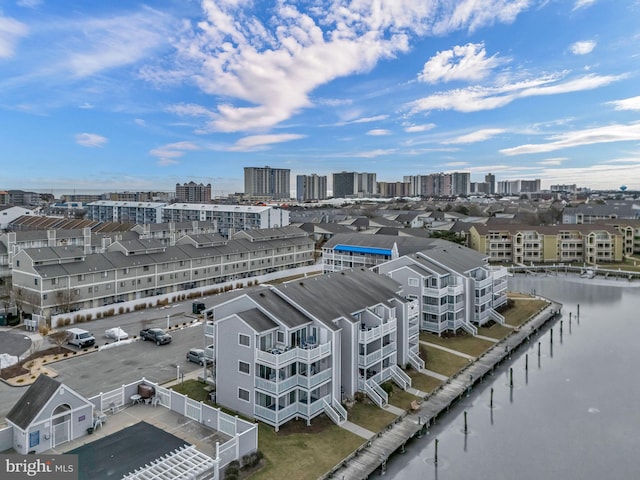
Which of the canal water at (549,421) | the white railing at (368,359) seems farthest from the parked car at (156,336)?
the canal water at (549,421)

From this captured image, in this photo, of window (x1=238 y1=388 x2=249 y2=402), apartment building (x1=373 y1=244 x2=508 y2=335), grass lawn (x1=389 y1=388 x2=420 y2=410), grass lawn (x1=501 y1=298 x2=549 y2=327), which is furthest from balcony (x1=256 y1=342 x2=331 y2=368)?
grass lawn (x1=501 y1=298 x2=549 y2=327)

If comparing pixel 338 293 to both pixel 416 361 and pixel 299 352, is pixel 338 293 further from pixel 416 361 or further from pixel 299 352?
pixel 416 361

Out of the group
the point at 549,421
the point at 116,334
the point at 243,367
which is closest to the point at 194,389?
the point at 243,367

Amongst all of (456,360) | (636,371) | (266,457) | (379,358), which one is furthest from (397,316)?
(636,371)

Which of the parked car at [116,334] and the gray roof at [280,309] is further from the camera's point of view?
the parked car at [116,334]

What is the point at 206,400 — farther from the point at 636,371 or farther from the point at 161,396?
the point at 636,371

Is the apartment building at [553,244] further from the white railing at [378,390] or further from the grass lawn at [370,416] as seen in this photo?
the grass lawn at [370,416]
